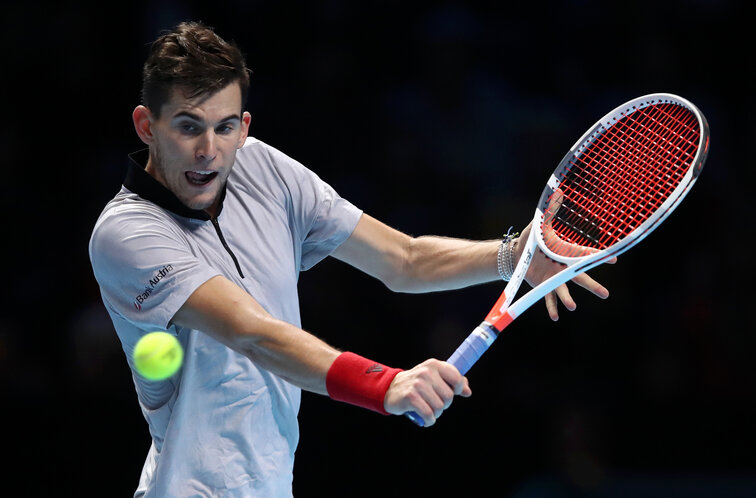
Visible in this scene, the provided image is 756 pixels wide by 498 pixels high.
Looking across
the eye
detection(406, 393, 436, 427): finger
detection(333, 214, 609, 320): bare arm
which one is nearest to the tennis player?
the eye

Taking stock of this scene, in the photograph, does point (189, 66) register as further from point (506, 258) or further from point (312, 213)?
point (506, 258)

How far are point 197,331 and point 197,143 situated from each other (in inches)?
22.6

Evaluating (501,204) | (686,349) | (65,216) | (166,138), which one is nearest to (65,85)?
(65,216)

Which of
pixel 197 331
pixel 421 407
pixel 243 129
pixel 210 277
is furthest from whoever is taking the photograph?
pixel 243 129

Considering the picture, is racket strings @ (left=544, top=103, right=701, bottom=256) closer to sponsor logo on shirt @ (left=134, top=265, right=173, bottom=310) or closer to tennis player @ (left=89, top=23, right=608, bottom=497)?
tennis player @ (left=89, top=23, right=608, bottom=497)

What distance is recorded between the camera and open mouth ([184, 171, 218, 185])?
3.04m

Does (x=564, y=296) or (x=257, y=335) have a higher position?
(x=564, y=296)

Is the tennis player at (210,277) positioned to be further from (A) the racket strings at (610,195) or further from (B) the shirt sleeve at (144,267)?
(A) the racket strings at (610,195)

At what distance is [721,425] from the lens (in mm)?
5207

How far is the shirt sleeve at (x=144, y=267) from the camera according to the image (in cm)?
277

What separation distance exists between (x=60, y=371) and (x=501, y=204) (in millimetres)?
2731

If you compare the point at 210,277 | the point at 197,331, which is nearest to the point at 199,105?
the point at 210,277

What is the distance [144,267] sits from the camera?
281 centimetres

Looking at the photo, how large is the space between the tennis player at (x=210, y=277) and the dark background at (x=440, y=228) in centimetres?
193
